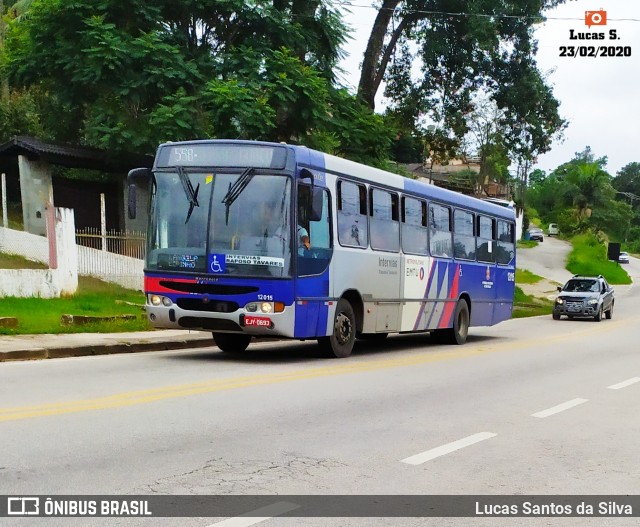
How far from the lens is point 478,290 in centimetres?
2112

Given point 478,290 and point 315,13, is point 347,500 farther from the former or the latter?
point 315,13

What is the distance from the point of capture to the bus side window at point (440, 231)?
60.1 ft

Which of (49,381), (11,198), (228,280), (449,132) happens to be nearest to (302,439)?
(49,381)

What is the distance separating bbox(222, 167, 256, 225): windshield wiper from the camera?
1318 centimetres

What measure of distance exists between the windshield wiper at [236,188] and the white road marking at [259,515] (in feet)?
26.3

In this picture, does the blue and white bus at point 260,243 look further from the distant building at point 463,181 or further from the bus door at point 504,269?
the distant building at point 463,181

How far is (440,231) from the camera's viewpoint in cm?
1873

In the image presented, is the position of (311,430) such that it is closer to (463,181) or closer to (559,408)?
(559,408)

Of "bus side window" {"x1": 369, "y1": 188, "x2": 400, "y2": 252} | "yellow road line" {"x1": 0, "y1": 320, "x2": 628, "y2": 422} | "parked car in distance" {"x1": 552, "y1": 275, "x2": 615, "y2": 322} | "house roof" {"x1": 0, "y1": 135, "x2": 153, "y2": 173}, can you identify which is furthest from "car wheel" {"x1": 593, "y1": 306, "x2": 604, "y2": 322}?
"bus side window" {"x1": 369, "y1": 188, "x2": 400, "y2": 252}

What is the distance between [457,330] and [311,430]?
12.3 metres

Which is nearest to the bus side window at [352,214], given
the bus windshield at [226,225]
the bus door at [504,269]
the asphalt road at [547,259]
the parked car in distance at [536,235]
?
the bus windshield at [226,225]

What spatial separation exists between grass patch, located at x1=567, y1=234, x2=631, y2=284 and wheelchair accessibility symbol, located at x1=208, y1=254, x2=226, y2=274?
2452 inches

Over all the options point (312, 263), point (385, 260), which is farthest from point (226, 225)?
point (385, 260)

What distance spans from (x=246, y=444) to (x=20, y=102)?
116 ft
